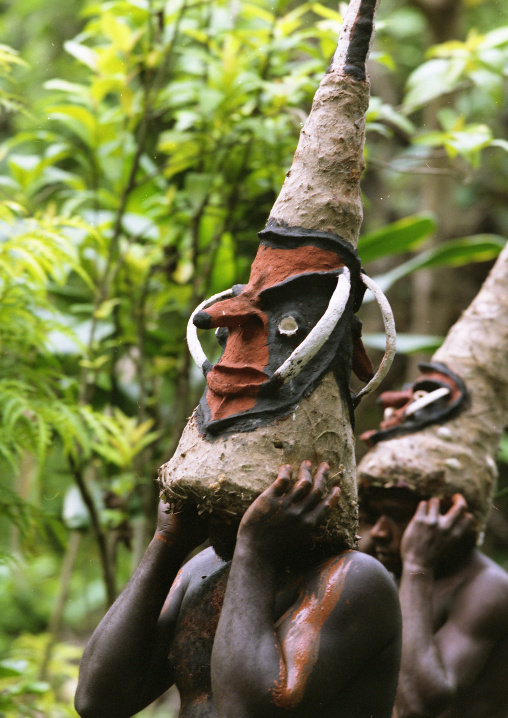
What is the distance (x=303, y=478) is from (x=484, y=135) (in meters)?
2.06

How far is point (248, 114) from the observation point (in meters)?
3.43

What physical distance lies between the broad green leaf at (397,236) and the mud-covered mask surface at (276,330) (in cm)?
217

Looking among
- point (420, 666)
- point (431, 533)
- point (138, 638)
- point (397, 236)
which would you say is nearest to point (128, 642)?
point (138, 638)

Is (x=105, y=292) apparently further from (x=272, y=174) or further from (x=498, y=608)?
(x=498, y=608)

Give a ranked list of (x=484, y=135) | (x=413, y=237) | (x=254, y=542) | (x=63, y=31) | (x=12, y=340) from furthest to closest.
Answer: (x=63, y=31)
(x=413, y=237)
(x=484, y=135)
(x=12, y=340)
(x=254, y=542)

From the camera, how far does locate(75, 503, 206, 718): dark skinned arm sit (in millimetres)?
1688

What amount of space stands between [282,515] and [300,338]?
0.37 meters

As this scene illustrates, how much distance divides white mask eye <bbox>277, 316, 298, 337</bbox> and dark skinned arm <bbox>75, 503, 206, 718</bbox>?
46 centimetres

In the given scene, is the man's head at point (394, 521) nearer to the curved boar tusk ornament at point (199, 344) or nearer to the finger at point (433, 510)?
the finger at point (433, 510)

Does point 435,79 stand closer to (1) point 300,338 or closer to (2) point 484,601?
(2) point 484,601

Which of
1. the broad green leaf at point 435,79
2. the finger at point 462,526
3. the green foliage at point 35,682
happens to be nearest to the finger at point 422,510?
the finger at point 462,526

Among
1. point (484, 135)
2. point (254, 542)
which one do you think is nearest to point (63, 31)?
A: point (484, 135)

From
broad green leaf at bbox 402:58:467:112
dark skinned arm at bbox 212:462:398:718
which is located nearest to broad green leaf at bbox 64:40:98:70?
broad green leaf at bbox 402:58:467:112

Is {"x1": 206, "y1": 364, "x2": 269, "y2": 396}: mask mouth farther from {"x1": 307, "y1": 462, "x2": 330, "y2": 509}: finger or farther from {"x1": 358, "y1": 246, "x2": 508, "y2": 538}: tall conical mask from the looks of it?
{"x1": 358, "y1": 246, "x2": 508, "y2": 538}: tall conical mask
